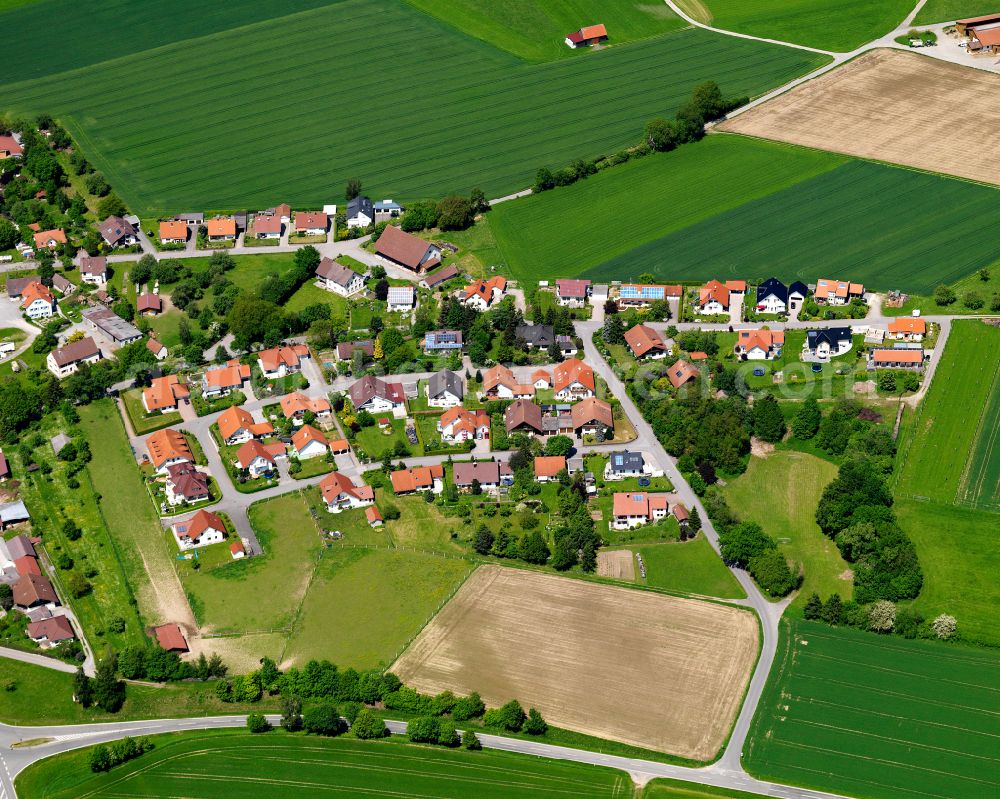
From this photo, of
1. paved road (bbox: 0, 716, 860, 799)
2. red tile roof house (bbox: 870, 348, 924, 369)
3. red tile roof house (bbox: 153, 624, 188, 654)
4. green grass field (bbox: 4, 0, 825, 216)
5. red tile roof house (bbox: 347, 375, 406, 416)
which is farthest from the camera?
green grass field (bbox: 4, 0, 825, 216)

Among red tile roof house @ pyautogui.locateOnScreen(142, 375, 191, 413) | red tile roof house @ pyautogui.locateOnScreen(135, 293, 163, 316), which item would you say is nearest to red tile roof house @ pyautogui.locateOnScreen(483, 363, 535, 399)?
red tile roof house @ pyautogui.locateOnScreen(142, 375, 191, 413)

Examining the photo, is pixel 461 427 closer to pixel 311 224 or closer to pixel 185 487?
pixel 185 487

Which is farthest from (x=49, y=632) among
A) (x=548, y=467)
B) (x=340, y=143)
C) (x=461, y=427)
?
(x=340, y=143)

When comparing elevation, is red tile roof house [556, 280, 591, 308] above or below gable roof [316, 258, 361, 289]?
below

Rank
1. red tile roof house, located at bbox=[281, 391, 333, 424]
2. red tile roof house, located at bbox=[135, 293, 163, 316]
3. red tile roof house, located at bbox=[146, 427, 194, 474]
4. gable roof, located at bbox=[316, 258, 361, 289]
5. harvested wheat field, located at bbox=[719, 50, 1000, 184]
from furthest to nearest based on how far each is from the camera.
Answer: harvested wheat field, located at bbox=[719, 50, 1000, 184]
gable roof, located at bbox=[316, 258, 361, 289]
red tile roof house, located at bbox=[135, 293, 163, 316]
red tile roof house, located at bbox=[281, 391, 333, 424]
red tile roof house, located at bbox=[146, 427, 194, 474]

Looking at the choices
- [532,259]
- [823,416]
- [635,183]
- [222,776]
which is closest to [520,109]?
[635,183]

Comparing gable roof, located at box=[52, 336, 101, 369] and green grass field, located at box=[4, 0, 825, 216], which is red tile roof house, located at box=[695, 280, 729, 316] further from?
gable roof, located at box=[52, 336, 101, 369]

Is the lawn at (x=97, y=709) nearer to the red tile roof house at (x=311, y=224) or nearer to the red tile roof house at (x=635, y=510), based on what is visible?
the red tile roof house at (x=635, y=510)
